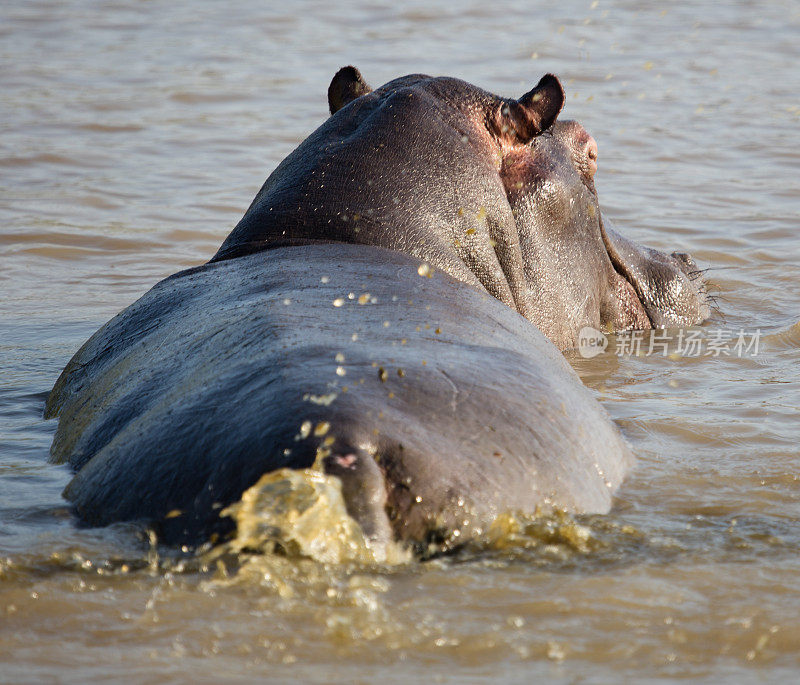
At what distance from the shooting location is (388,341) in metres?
3.44

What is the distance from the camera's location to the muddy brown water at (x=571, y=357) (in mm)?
2676

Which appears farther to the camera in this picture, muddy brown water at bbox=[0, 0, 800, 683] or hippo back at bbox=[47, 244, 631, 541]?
hippo back at bbox=[47, 244, 631, 541]

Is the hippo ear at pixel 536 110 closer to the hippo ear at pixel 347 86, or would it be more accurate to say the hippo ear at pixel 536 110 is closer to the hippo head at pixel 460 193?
the hippo head at pixel 460 193

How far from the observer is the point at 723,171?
1054 cm

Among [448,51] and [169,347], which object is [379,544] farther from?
[448,51]

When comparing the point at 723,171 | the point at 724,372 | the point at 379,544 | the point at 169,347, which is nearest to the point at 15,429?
the point at 169,347

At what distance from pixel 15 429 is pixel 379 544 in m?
2.26
